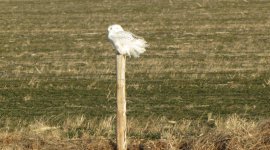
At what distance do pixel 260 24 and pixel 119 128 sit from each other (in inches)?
1011

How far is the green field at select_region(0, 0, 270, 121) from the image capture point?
16062mm

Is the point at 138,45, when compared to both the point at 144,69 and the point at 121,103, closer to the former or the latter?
the point at 121,103

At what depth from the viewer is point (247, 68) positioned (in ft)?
69.8

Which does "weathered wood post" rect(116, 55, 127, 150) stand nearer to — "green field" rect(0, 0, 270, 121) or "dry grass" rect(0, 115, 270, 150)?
"dry grass" rect(0, 115, 270, 150)

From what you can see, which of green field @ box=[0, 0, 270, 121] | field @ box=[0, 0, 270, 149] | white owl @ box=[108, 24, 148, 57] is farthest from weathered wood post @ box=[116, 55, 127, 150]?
green field @ box=[0, 0, 270, 121]

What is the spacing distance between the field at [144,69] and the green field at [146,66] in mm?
23

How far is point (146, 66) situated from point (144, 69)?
62 centimetres

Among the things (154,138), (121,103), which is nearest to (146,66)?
(154,138)

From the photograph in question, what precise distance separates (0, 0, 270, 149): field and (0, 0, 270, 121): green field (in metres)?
0.02

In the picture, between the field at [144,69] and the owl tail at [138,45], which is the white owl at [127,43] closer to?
the owl tail at [138,45]

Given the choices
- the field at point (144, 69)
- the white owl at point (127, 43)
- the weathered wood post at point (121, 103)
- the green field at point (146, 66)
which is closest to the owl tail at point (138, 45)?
the white owl at point (127, 43)

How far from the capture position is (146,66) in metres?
22.1

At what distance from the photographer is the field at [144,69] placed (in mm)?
15352

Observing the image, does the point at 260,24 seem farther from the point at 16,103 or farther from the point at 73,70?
the point at 16,103
